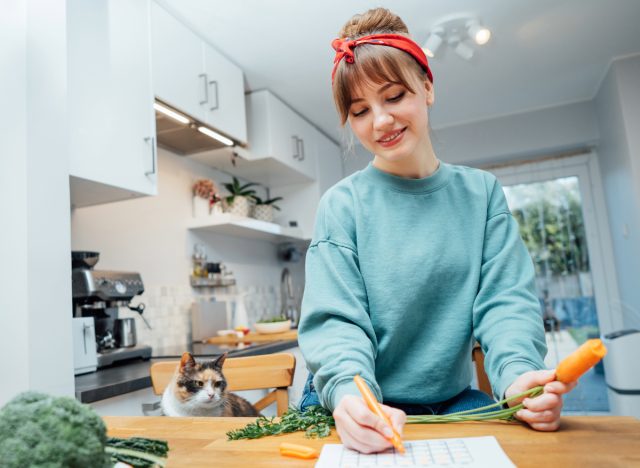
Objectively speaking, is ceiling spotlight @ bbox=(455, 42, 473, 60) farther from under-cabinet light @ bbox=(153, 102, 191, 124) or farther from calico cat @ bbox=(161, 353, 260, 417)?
calico cat @ bbox=(161, 353, 260, 417)

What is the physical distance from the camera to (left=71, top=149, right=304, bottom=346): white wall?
2.32 meters

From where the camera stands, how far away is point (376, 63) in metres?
0.84

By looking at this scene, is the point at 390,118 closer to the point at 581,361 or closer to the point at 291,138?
the point at 581,361

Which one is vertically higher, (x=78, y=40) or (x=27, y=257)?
(x=78, y=40)

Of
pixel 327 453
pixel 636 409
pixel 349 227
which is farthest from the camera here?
pixel 636 409

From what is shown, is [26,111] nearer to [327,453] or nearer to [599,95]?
Answer: [327,453]

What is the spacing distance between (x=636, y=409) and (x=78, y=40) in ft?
10.7

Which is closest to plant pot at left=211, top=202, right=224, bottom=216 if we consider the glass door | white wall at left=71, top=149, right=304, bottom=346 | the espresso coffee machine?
white wall at left=71, top=149, right=304, bottom=346

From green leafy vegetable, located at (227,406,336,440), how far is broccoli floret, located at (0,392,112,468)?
272 millimetres

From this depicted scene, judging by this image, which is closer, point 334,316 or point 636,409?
point 334,316

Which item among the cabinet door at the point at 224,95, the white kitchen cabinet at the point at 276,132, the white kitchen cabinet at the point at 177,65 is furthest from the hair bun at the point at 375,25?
the white kitchen cabinet at the point at 276,132

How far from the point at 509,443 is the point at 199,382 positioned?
1.03 meters

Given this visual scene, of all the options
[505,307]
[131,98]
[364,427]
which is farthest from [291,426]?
[131,98]

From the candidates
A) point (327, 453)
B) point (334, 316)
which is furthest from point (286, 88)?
point (327, 453)
